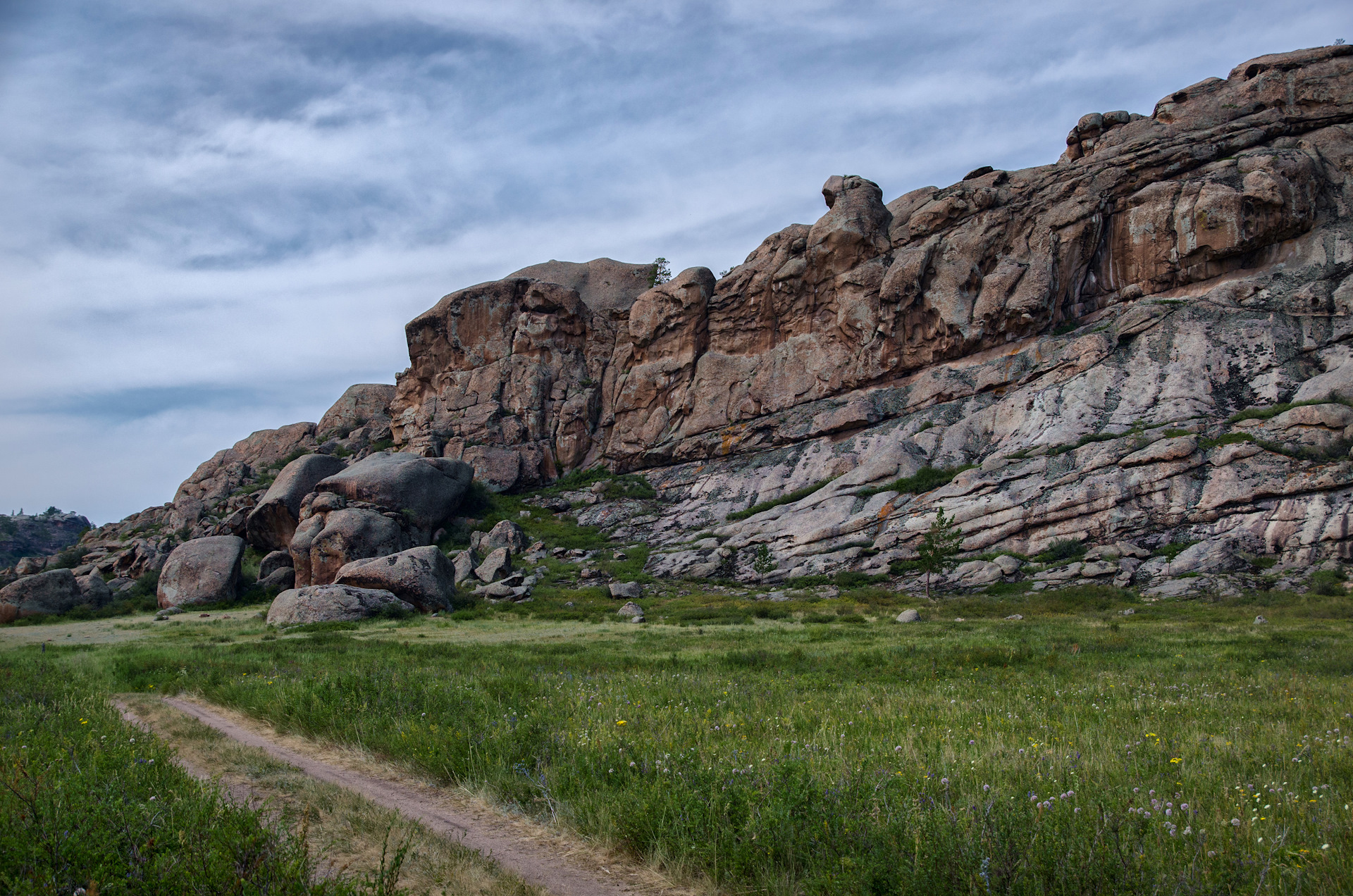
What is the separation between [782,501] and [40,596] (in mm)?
41872

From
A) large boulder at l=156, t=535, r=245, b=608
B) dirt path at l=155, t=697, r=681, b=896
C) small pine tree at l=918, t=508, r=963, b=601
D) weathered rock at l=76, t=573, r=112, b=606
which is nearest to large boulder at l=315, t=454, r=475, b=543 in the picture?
large boulder at l=156, t=535, r=245, b=608

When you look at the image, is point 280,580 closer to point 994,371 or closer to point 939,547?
point 939,547

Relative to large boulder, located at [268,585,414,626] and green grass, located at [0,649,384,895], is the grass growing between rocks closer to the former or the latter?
green grass, located at [0,649,384,895]

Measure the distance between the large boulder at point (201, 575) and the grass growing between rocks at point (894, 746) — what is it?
87.1 feet

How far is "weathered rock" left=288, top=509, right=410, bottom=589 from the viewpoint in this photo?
4144 cm

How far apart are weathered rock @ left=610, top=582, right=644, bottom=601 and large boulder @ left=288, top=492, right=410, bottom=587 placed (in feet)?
44.3

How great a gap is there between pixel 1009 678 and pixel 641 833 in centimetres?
882

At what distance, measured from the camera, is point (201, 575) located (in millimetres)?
40969

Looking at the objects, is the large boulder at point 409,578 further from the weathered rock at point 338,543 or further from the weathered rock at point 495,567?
the weathered rock at point 338,543

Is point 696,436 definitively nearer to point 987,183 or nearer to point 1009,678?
point 987,183

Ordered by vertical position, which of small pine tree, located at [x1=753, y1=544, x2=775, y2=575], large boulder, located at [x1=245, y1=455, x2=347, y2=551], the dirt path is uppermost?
large boulder, located at [x1=245, y1=455, x2=347, y2=551]

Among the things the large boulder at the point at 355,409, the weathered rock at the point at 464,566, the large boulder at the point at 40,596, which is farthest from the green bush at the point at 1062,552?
the large boulder at the point at 355,409

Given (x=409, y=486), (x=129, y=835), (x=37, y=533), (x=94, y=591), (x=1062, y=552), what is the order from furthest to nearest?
(x=37, y=533), (x=409, y=486), (x=94, y=591), (x=1062, y=552), (x=129, y=835)

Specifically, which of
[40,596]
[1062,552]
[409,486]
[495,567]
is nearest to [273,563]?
[409,486]
